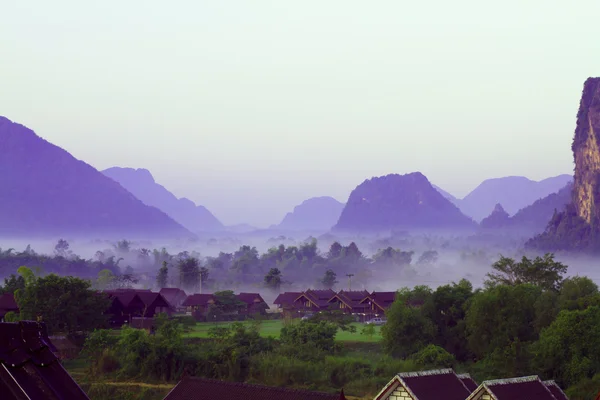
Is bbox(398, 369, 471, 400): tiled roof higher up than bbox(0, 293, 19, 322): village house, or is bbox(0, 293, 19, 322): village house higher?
bbox(398, 369, 471, 400): tiled roof

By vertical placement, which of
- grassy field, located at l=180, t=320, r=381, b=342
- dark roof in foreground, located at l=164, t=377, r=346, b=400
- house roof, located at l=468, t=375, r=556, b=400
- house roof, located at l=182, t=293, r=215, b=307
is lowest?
grassy field, located at l=180, t=320, r=381, b=342

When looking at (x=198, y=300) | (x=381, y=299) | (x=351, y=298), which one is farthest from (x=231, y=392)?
(x=351, y=298)

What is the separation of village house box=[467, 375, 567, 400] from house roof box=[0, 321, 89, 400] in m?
14.6

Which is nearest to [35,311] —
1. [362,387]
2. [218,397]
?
[362,387]

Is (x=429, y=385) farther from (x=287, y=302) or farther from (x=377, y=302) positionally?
(x=287, y=302)

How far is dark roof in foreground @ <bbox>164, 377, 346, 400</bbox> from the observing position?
26.8 metres

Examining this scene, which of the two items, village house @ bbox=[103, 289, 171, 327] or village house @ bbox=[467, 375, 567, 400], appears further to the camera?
village house @ bbox=[103, 289, 171, 327]

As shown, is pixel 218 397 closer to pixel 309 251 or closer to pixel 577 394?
pixel 577 394

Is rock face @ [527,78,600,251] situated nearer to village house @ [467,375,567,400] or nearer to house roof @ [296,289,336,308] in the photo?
house roof @ [296,289,336,308]

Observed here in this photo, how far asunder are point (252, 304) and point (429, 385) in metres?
64.6

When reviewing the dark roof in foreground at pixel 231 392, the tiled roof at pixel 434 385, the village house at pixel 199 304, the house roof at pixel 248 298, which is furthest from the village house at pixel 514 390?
the house roof at pixel 248 298

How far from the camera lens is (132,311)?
66.6 metres

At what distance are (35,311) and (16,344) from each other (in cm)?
4934

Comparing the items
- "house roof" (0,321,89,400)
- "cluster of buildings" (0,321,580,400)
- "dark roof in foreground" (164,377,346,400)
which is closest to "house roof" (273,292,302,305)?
"dark roof in foreground" (164,377,346,400)
